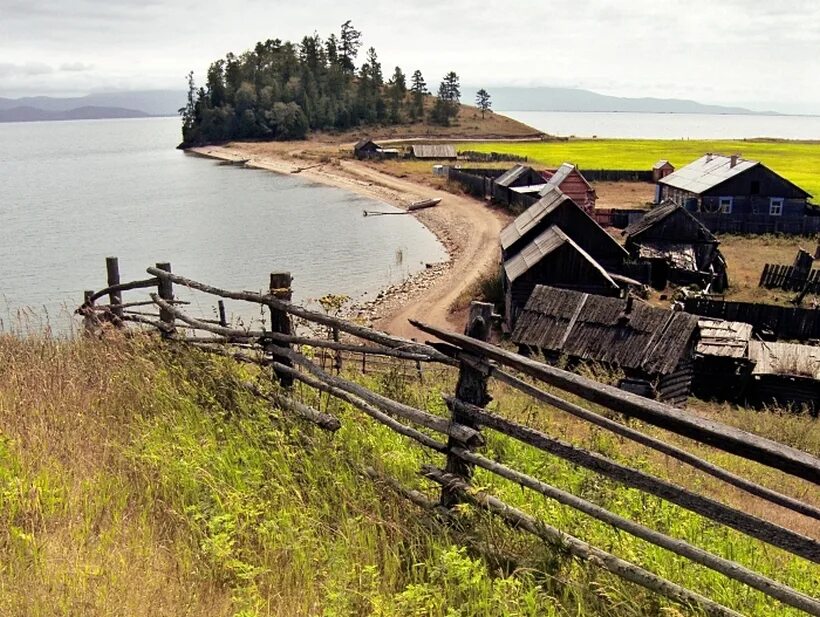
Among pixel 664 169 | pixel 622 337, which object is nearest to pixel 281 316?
pixel 622 337

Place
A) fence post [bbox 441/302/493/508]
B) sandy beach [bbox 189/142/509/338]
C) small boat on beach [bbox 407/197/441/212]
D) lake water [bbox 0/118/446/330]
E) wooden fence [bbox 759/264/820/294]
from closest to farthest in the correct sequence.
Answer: fence post [bbox 441/302/493/508], sandy beach [bbox 189/142/509/338], wooden fence [bbox 759/264/820/294], lake water [bbox 0/118/446/330], small boat on beach [bbox 407/197/441/212]

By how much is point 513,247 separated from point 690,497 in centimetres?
2623

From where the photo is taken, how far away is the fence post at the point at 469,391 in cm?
438

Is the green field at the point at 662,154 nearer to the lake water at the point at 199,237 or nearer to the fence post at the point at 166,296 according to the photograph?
the lake water at the point at 199,237

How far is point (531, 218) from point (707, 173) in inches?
976

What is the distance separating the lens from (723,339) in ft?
66.1

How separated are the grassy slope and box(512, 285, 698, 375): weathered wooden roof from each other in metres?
12.7

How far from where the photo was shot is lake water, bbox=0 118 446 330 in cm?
3462

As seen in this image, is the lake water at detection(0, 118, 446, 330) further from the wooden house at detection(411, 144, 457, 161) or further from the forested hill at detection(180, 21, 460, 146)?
the forested hill at detection(180, 21, 460, 146)

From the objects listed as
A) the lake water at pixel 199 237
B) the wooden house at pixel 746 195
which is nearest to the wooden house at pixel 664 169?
the wooden house at pixel 746 195

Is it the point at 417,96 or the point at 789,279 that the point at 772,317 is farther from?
the point at 417,96

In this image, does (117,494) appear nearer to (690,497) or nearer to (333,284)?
(690,497)

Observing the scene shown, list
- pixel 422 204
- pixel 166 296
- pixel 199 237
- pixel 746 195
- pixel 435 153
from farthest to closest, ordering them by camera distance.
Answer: pixel 435 153 → pixel 422 204 → pixel 199 237 → pixel 746 195 → pixel 166 296

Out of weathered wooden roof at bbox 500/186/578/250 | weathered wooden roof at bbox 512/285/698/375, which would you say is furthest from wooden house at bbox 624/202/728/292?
weathered wooden roof at bbox 512/285/698/375
